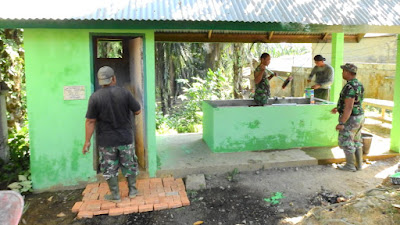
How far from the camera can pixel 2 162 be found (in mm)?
5824

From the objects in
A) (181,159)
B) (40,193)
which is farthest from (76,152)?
(181,159)

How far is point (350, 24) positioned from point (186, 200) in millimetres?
4032

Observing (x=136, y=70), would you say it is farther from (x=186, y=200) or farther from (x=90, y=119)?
(x=186, y=200)

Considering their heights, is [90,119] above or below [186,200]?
above

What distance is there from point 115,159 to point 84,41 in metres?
1.90

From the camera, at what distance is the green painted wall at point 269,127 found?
6.84m

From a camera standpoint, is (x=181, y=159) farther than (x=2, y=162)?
Yes

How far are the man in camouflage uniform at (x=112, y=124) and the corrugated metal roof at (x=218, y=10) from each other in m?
1.07

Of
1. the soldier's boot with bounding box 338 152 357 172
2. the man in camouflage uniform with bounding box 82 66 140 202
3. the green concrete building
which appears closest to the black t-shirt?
the man in camouflage uniform with bounding box 82 66 140 202

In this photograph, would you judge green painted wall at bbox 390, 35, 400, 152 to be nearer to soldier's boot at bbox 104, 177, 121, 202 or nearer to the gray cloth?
the gray cloth

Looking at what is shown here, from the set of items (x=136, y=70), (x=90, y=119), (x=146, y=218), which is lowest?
(x=146, y=218)

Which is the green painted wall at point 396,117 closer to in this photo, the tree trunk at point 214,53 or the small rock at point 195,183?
the small rock at point 195,183

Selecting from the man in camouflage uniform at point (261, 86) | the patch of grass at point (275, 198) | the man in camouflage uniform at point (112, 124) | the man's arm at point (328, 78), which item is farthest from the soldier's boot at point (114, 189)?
the man's arm at point (328, 78)

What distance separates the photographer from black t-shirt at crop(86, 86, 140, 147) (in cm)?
457
